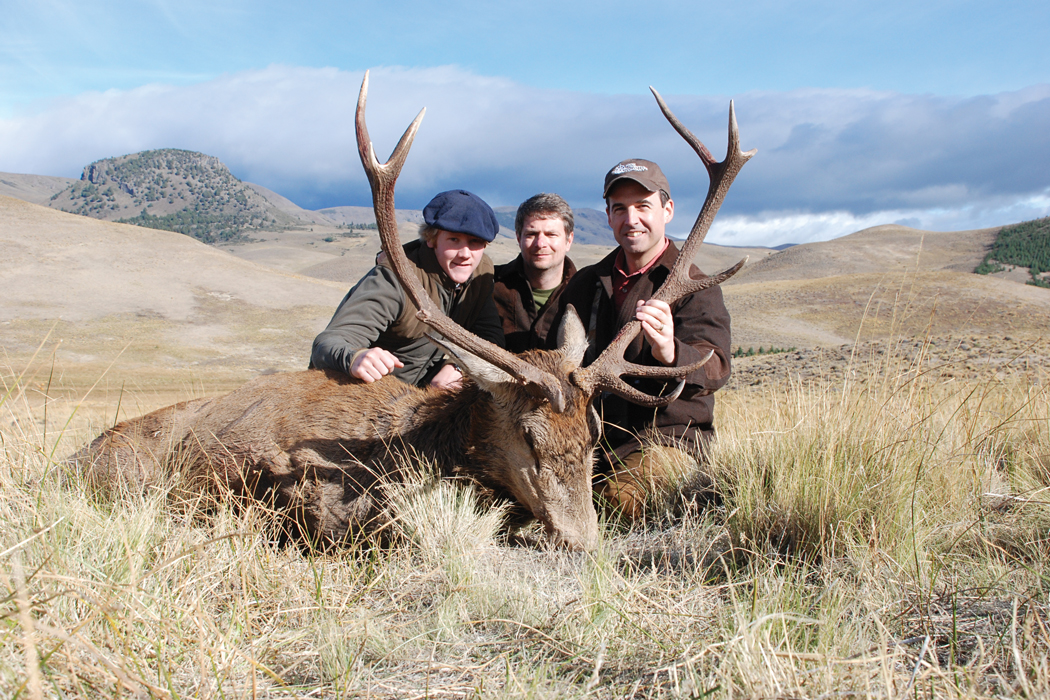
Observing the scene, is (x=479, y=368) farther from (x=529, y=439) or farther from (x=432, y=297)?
(x=432, y=297)

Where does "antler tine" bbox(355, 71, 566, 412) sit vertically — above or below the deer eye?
above

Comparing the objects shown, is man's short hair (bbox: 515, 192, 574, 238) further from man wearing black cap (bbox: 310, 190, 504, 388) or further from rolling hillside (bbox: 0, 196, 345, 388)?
rolling hillside (bbox: 0, 196, 345, 388)

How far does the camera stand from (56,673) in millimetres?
2051

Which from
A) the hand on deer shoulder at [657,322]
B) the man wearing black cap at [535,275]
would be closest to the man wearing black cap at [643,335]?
the hand on deer shoulder at [657,322]

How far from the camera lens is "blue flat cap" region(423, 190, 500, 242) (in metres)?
5.39

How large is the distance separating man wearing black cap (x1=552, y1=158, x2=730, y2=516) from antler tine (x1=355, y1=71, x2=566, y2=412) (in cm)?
103

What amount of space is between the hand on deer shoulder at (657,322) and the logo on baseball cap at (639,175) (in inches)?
52.4

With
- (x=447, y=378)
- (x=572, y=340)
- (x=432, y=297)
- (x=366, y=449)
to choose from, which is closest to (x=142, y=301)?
(x=432, y=297)

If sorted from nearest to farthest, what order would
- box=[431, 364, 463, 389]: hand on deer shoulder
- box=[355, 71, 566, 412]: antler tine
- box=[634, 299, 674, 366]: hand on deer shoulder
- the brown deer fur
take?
box=[355, 71, 566, 412]: antler tine → the brown deer fur → box=[634, 299, 674, 366]: hand on deer shoulder → box=[431, 364, 463, 389]: hand on deer shoulder

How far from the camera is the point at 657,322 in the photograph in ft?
13.9

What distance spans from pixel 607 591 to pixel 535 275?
3.95 m

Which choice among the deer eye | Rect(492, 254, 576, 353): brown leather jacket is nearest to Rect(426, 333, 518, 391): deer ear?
the deer eye

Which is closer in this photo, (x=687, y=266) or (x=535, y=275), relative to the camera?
(x=687, y=266)

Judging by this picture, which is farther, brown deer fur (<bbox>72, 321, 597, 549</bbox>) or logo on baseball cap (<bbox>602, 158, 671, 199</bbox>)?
logo on baseball cap (<bbox>602, 158, 671, 199</bbox>)
